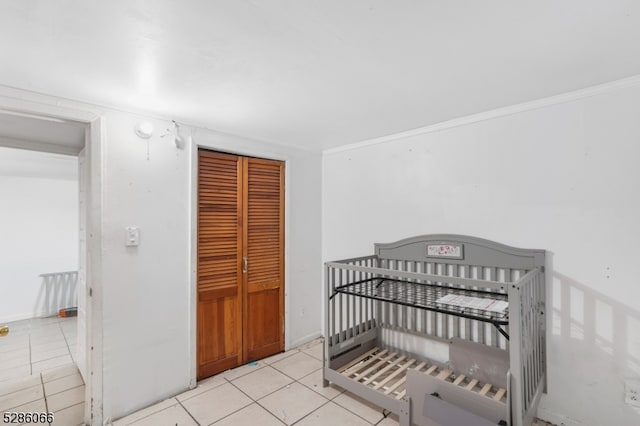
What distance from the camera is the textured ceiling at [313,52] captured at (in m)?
1.13

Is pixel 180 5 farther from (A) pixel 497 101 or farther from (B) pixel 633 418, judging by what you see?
(B) pixel 633 418

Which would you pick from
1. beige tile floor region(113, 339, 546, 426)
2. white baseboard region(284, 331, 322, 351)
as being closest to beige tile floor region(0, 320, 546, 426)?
beige tile floor region(113, 339, 546, 426)

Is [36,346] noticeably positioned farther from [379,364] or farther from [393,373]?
[393,373]

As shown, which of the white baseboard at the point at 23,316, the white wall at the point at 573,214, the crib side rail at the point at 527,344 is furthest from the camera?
the white baseboard at the point at 23,316

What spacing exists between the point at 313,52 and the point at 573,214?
6.22 feet

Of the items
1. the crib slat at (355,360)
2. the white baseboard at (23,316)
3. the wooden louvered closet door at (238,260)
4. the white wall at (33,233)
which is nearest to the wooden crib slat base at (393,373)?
the crib slat at (355,360)

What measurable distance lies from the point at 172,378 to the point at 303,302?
4.61 feet

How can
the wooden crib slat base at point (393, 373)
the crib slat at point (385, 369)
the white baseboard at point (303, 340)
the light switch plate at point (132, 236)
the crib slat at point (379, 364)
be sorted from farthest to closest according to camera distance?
the white baseboard at point (303, 340)
the crib slat at point (379, 364)
the crib slat at point (385, 369)
the light switch plate at point (132, 236)
the wooden crib slat base at point (393, 373)

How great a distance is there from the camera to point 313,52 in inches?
55.8

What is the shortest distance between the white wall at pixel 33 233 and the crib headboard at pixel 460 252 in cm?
428

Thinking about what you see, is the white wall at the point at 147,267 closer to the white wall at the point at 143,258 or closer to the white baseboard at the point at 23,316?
the white wall at the point at 143,258

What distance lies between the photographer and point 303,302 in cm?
327

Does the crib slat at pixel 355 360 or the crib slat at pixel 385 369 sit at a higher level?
the crib slat at pixel 385 369

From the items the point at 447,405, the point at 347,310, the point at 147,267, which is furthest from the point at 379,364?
the point at 147,267
